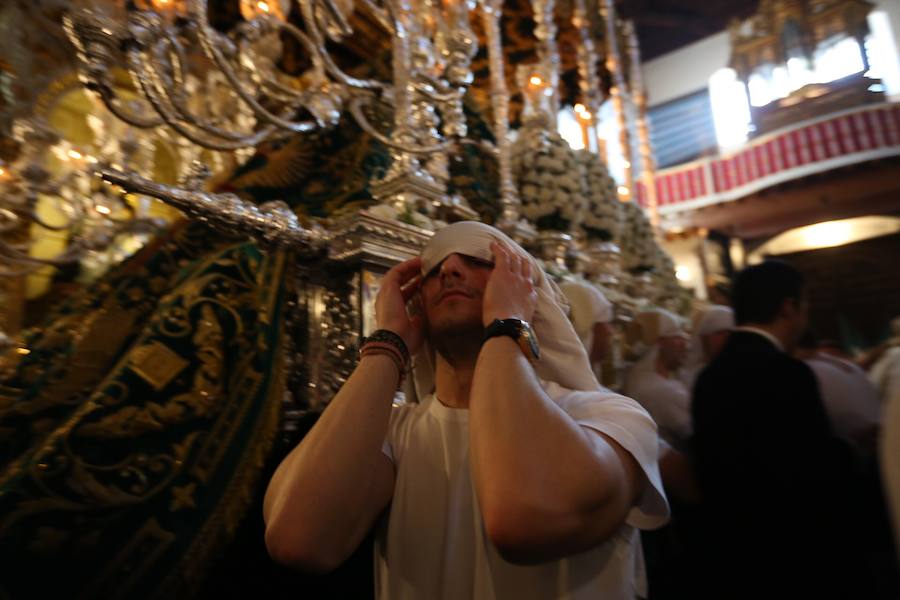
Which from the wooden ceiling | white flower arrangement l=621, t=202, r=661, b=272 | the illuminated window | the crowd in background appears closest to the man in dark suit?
the crowd in background

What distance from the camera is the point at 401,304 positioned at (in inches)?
38.5

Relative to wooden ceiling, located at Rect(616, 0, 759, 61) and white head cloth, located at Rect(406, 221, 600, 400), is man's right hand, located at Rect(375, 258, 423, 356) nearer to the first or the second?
white head cloth, located at Rect(406, 221, 600, 400)

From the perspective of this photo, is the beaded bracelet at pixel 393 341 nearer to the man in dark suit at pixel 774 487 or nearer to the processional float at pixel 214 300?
the processional float at pixel 214 300

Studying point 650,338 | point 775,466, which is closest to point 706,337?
point 650,338

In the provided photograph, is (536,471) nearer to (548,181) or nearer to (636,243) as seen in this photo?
(548,181)

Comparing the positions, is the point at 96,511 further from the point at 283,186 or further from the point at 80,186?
the point at 80,186

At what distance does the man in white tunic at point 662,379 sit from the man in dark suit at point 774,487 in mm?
586

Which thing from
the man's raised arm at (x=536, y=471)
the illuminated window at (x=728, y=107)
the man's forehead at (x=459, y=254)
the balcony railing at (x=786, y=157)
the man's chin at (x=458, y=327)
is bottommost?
the man's raised arm at (x=536, y=471)

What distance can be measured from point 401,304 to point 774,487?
3.57ft

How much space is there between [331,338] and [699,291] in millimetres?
10616

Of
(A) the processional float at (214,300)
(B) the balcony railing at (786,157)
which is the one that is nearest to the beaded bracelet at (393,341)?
(A) the processional float at (214,300)

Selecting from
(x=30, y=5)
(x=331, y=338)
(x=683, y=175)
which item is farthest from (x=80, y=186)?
(x=683, y=175)

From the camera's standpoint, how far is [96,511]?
3.29 ft

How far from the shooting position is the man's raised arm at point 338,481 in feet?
2.40
